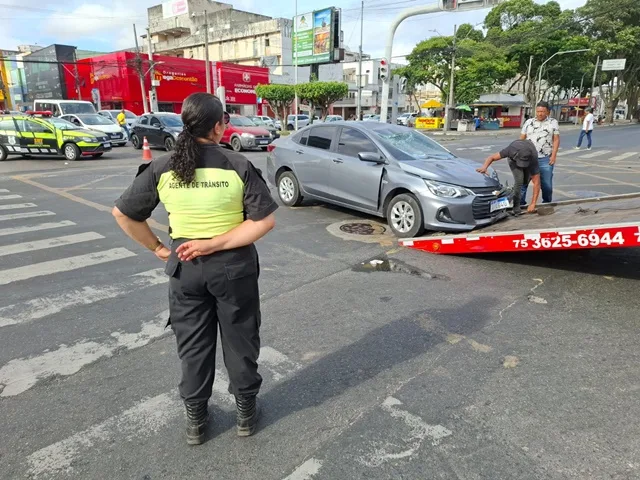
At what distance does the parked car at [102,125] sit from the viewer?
19.8 m

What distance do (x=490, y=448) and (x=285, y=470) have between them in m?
1.09

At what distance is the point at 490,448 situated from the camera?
7.86 feet

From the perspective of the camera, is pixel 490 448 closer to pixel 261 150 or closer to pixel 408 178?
pixel 408 178

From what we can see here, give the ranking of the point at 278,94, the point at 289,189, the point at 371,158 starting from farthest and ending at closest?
1. the point at 278,94
2. the point at 289,189
3. the point at 371,158

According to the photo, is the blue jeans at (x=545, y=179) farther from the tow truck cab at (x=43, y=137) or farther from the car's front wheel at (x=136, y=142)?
the car's front wheel at (x=136, y=142)

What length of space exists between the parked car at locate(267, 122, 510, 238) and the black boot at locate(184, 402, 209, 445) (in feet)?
13.9

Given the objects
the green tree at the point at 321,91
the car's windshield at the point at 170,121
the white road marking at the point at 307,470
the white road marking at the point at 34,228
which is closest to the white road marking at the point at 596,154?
the car's windshield at the point at 170,121

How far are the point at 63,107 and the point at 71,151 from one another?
28.5 feet

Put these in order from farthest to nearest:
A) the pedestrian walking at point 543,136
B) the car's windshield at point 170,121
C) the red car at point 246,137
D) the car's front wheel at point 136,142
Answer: the car's front wheel at point 136,142, the red car at point 246,137, the car's windshield at point 170,121, the pedestrian walking at point 543,136

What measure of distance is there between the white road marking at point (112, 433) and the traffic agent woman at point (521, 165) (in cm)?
528

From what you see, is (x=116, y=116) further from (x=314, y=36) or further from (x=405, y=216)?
(x=405, y=216)

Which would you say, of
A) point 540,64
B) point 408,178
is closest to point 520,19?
point 540,64

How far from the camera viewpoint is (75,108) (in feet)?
77.1

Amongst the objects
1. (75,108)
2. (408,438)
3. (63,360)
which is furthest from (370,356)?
(75,108)
